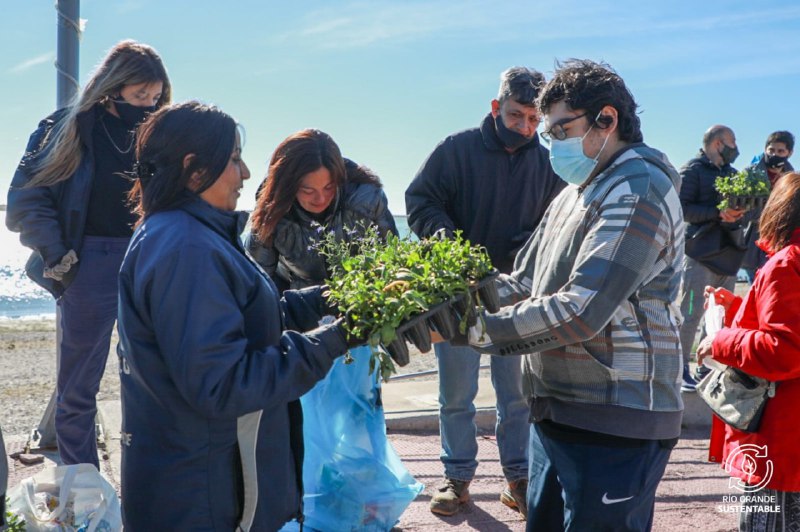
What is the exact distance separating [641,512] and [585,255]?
811mm

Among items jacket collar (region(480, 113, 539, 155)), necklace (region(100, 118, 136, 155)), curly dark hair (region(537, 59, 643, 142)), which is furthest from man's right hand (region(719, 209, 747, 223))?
necklace (region(100, 118, 136, 155))

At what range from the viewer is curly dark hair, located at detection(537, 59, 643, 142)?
2.50 m

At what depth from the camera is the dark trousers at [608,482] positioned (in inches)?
94.7

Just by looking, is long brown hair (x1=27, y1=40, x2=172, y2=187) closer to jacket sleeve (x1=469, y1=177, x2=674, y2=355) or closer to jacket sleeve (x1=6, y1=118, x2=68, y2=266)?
jacket sleeve (x1=6, y1=118, x2=68, y2=266)

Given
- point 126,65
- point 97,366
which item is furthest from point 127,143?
point 97,366

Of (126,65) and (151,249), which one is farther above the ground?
(126,65)

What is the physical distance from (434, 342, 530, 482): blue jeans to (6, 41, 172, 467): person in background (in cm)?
178

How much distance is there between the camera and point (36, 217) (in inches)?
155

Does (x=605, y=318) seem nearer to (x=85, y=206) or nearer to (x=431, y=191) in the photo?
(x=431, y=191)

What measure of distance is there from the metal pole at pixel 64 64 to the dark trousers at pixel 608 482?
350 cm

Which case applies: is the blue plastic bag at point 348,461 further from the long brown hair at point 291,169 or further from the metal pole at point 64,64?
the metal pole at point 64,64

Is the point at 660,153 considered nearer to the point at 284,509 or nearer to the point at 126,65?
the point at 284,509

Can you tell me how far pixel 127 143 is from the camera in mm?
4102

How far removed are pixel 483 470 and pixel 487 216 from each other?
1.66 metres
